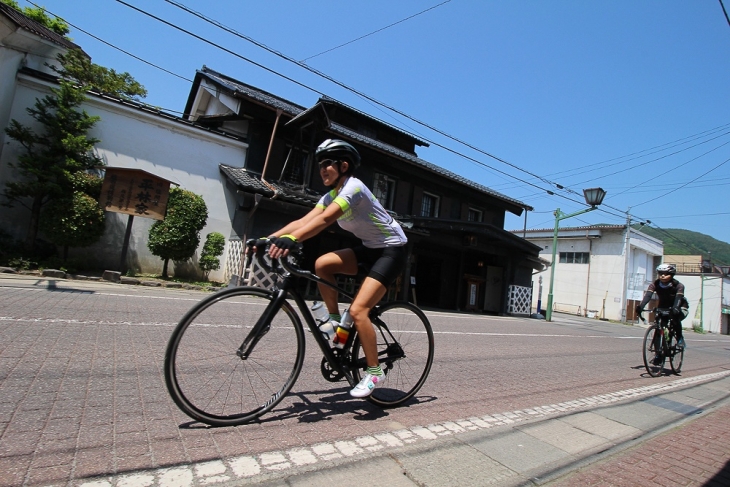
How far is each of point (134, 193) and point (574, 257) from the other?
36677 mm

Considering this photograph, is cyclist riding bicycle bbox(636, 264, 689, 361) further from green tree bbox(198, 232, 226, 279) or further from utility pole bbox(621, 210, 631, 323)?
utility pole bbox(621, 210, 631, 323)

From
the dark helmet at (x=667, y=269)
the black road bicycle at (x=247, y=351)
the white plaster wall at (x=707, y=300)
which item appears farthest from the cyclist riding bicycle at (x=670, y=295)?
the white plaster wall at (x=707, y=300)

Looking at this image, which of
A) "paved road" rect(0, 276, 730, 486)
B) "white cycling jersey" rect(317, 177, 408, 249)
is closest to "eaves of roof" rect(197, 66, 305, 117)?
"paved road" rect(0, 276, 730, 486)

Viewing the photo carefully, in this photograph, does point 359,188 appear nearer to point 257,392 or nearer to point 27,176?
point 257,392

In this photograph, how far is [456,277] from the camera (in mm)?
22172

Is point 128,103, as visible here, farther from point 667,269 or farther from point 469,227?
point 667,269

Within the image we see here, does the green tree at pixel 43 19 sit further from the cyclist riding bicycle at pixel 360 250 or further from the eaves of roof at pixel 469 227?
the cyclist riding bicycle at pixel 360 250

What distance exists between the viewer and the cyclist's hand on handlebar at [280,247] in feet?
8.08

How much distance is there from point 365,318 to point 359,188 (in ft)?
3.06

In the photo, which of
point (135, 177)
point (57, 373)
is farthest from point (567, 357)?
point (135, 177)

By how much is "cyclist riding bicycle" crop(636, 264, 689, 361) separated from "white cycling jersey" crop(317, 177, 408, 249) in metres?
5.69

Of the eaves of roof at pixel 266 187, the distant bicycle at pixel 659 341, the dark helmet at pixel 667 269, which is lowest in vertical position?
the distant bicycle at pixel 659 341

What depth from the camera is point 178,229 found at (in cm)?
1229

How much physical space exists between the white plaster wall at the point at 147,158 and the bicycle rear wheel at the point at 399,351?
11601 mm
